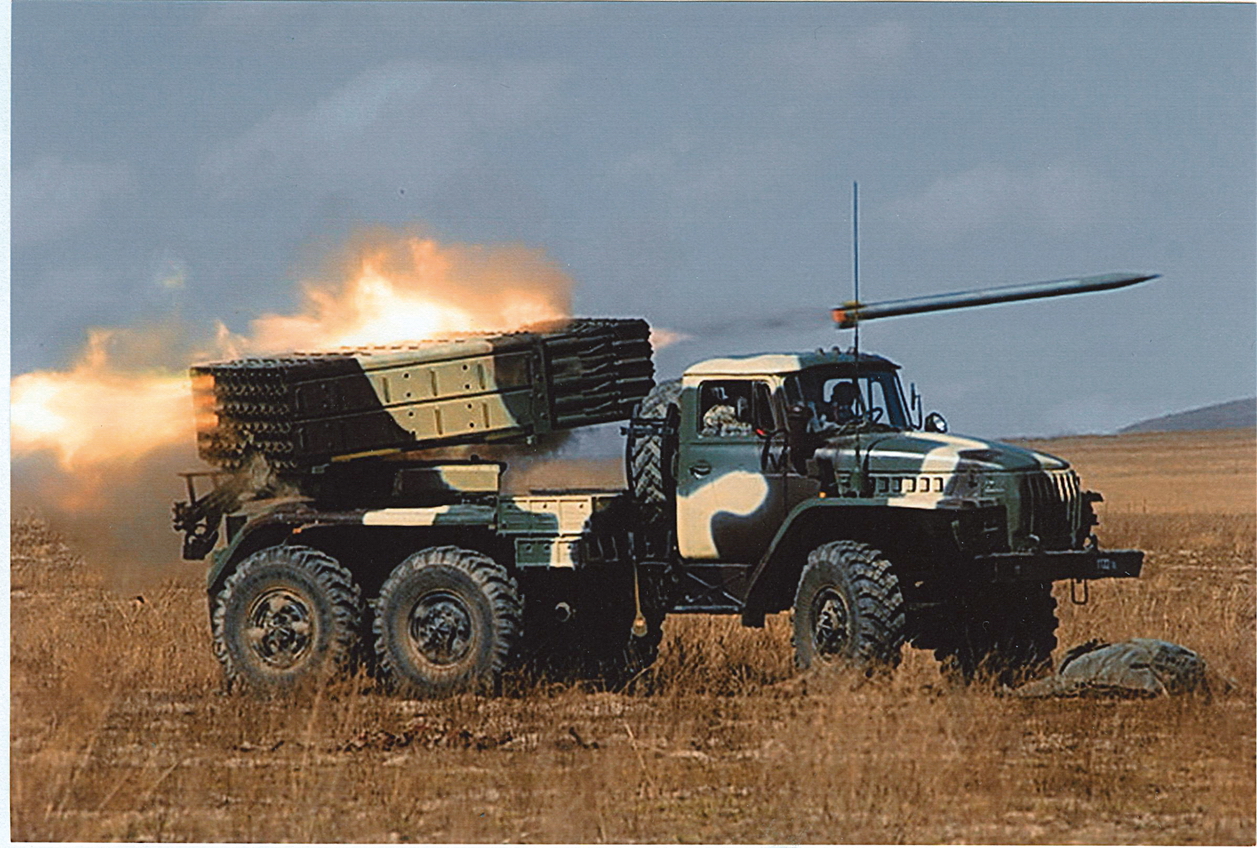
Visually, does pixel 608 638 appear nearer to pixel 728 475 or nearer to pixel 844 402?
pixel 728 475

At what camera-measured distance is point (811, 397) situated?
61.6 feet

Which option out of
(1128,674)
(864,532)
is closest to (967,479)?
(864,532)

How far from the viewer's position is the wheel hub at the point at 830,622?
57.9 ft

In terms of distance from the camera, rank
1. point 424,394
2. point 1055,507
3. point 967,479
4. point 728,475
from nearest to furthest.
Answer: point 967,479
point 1055,507
point 728,475
point 424,394

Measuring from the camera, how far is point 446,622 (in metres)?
19.0

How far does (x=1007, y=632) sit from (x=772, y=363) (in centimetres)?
281

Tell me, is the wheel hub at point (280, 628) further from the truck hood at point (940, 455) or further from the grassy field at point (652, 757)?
the truck hood at point (940, 455)

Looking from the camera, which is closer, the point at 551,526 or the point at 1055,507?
the point at 1055,507

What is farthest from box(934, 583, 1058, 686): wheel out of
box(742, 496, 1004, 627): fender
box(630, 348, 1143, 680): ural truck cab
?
box(742, 496, 1004, 627): fender

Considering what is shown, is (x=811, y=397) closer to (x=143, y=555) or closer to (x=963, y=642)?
(x=963, y=642)

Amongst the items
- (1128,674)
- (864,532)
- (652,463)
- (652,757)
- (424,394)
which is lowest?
(652,757)

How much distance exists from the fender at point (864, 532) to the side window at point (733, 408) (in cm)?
81

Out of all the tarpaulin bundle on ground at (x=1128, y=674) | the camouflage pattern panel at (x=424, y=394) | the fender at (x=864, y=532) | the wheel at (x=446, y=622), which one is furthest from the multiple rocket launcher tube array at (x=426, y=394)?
the tarpaulin bundle on ground at (x=1128, y=674)

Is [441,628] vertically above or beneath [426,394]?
beneath
